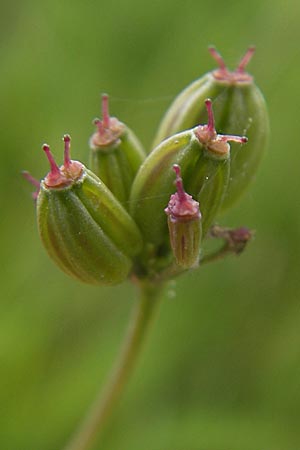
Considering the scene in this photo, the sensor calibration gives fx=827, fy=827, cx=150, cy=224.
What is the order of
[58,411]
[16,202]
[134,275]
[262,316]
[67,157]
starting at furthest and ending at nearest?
[16,202]
[262,316]
[58,411]
[134,275]
[67,157]

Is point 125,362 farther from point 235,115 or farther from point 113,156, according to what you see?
point 235,115

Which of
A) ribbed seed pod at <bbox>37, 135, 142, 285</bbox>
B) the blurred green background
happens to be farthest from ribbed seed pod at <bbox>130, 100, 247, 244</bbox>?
the blurred green background

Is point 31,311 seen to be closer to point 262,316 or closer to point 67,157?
point 262,316

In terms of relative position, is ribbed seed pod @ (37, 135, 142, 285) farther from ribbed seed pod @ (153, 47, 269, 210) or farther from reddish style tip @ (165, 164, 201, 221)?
ribbed seed pod @ (153, 47, 269, 210)

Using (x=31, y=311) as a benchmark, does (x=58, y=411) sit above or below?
below

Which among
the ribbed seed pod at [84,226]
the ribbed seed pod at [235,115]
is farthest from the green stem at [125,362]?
the ribbed seed pod at [235,115]

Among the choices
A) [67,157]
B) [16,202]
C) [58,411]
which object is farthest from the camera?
[16,202]

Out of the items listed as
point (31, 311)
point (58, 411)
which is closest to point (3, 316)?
point (31, 311)
